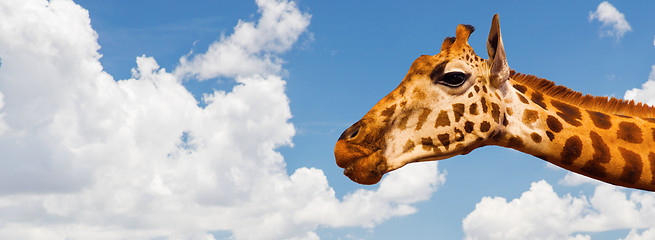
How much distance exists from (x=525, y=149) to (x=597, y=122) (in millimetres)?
1353

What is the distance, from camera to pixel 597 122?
9.31 metres

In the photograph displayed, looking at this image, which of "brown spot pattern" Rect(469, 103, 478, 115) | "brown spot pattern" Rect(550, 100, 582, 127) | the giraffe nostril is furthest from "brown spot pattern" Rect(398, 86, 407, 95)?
"brown spot pattern" Rect(550, 100, 582, 127)

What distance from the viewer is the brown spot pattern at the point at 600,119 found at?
30.5 ft

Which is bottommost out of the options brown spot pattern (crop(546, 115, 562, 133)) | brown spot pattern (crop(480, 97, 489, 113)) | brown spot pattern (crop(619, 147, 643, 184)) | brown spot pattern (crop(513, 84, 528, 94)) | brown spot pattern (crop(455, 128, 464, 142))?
brown spot pattern (crop(619, 147, 643, 184))

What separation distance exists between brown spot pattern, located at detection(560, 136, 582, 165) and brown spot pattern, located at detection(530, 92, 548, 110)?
0.67m

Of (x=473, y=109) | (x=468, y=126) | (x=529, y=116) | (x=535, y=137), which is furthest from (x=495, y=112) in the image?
(x=535, y=137)

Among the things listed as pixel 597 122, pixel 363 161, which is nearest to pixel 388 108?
pixel 363 161

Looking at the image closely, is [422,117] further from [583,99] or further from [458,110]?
[583,99]

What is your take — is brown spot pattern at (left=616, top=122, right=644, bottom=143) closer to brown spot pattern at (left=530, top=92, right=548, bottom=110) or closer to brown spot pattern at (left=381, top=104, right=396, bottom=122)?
brown spot pattern at (left=530, top=92, right=548, bottom=110)

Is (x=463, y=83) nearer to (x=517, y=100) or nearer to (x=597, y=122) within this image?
(x=517, y=100)

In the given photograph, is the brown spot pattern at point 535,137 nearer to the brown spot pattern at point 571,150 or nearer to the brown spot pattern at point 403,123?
the brown spot pattern at point 571,150

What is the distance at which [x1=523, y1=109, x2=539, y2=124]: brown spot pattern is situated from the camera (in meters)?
9.02

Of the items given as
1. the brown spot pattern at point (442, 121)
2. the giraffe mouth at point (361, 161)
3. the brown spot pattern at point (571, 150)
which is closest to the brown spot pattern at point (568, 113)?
the brown spot pattern at point (571, 150)

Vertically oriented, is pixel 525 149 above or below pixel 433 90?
below
